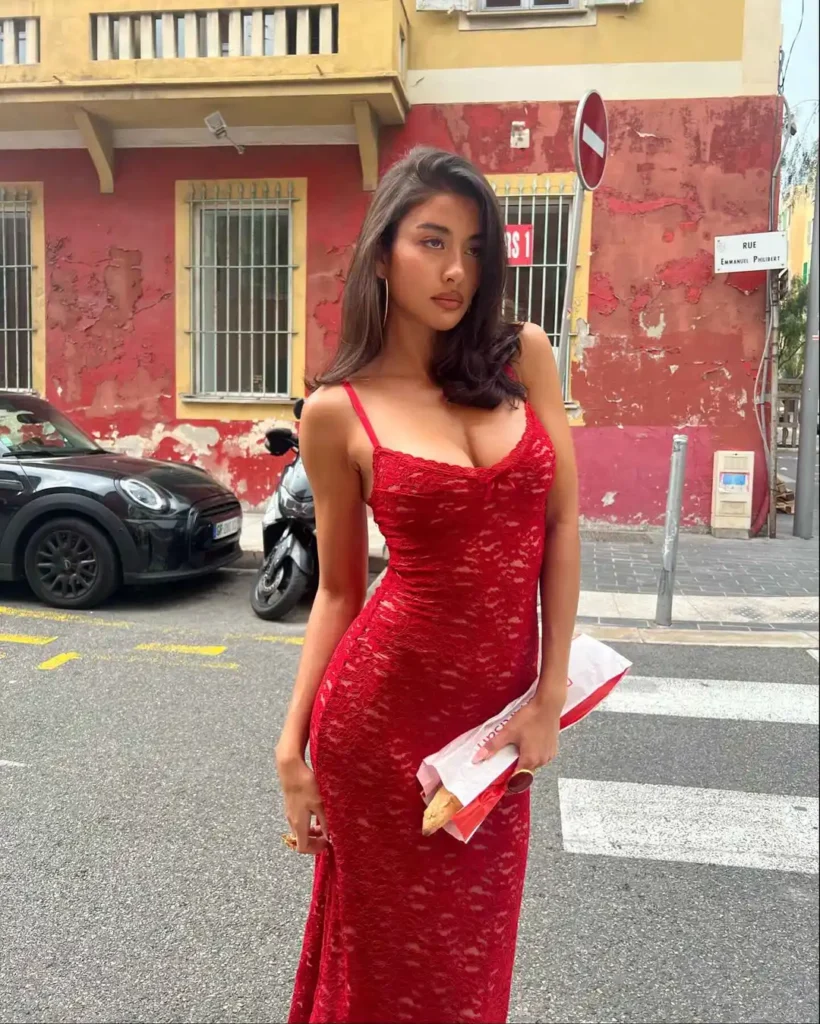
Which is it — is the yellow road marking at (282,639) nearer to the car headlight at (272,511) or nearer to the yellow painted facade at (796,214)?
the car headlight at (272,511)

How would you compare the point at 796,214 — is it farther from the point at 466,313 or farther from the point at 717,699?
the point at 717,699

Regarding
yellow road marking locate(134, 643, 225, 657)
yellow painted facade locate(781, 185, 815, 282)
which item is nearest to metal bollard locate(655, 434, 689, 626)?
yellow painted facade locate(781, 185, 815, 282)

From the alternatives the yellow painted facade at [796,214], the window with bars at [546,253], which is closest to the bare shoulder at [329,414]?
the yellow painted facade at [796,214]

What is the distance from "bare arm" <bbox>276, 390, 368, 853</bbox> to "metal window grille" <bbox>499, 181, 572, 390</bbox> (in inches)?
134

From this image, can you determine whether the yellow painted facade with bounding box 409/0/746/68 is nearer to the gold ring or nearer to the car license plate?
the car license plate

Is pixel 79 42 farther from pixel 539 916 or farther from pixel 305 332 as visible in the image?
pixel 305 332

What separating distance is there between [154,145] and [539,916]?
7.44ft

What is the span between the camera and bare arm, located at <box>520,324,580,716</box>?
1.27 meters

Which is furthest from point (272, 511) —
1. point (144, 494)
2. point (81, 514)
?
point (81, 514)

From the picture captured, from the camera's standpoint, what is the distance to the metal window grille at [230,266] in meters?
2.72

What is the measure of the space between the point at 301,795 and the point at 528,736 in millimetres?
393

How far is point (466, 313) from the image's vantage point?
1307 mm

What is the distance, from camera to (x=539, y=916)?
2344 mm

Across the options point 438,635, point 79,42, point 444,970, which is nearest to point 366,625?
point 438,635
